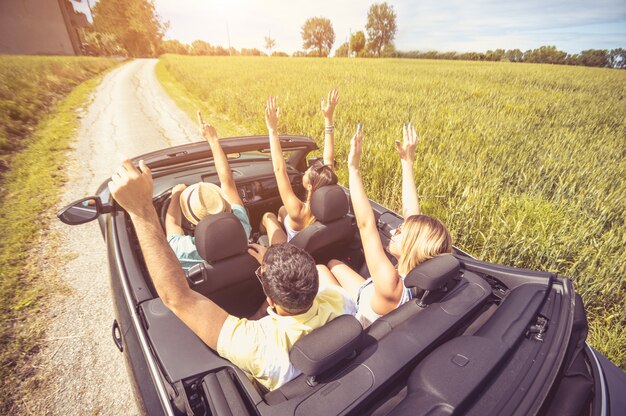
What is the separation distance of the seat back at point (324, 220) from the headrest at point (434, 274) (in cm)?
98

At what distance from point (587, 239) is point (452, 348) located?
349cm

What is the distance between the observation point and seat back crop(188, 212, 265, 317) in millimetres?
1669

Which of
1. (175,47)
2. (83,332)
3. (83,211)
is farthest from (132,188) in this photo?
(175,47)

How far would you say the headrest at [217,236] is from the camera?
1.66 metres

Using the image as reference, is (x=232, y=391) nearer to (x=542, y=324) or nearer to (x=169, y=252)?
(x=169, y=252)

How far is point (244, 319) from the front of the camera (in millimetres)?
1274

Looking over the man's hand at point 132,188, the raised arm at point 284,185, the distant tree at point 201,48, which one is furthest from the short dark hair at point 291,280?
the distant tree at point 201,48

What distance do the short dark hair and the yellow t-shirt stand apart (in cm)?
8

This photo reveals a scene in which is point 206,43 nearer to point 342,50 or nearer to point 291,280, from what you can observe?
point 342,50

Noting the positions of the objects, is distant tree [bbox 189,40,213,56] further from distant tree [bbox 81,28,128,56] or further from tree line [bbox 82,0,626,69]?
distant tree [bbox 81,28,128,56]

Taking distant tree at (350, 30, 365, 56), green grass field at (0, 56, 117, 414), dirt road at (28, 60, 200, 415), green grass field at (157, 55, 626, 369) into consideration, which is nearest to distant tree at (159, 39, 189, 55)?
distant tree at (350, 30, 365, 56)

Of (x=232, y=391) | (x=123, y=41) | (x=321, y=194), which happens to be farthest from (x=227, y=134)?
(x=123, y=41)

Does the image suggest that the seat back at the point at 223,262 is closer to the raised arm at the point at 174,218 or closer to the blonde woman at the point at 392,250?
the raised arm at the point at 174,218

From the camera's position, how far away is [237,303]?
215 centimetres
